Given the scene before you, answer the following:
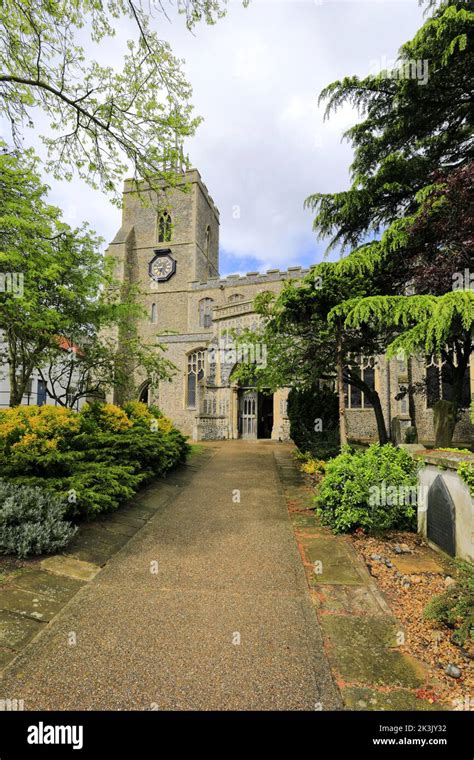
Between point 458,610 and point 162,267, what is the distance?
112 ft

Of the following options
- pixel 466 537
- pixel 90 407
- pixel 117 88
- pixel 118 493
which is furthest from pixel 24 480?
pixel 117 88

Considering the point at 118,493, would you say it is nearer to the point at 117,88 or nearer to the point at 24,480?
the point at 24,480

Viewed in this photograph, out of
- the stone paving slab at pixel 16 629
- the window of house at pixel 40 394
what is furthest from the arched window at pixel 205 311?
the stone paving slab at pixel 16 629

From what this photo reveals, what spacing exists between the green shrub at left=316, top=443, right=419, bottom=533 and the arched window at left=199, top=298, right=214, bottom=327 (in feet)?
88.2

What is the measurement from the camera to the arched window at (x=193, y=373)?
25.1 meters

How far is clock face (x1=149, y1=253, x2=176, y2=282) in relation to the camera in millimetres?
33156

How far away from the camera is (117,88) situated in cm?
586

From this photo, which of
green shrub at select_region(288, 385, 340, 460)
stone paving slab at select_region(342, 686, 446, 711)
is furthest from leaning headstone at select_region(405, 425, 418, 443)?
stone paving slab at select_region(342, 686, 446, 711)

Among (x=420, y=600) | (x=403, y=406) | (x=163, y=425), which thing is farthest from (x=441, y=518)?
(x=403, y=406)

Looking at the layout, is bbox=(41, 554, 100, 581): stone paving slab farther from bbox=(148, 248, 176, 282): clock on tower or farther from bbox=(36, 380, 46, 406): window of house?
bbox=(148, 248, 176, 282): clock on tower

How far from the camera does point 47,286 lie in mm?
8820

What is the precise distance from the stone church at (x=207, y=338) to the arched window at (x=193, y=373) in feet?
0.23

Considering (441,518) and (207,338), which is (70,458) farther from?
(207,338)
